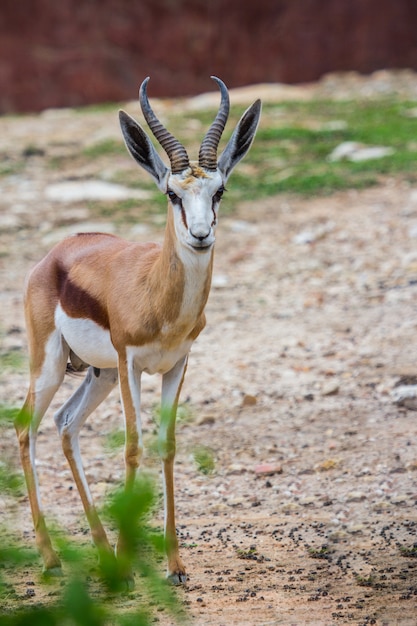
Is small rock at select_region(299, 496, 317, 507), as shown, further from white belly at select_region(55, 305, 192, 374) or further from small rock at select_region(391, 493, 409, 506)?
white belly at select_region(55, 305, 192, 374)

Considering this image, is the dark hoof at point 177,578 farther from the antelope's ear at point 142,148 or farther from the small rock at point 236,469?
the antelope's ear at point 142,148

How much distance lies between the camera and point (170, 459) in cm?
462

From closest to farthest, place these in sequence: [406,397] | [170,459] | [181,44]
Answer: [170,459], [406,397], [181,44]

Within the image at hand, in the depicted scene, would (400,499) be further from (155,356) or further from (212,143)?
(212,143)

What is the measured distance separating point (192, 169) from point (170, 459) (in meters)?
1.22

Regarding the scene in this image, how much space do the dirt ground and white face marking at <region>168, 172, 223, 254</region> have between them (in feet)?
4.24

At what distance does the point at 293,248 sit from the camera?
10273 millimetres

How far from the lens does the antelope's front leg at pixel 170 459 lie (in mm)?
4453

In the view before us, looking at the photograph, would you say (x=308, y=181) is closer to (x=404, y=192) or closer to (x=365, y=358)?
(x=404, y=192)

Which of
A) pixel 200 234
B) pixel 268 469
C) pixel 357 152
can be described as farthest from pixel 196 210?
pixel 357 152

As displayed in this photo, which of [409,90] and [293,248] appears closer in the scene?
[293,248]

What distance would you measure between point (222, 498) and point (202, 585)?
119 cm

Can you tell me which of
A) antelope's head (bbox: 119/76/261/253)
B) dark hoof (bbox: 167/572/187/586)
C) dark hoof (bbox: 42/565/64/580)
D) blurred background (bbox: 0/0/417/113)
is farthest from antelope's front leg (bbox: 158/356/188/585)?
blurred background (bbox: 0/0/417/113)

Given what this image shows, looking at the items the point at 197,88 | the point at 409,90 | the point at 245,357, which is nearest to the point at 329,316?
the point at 245,357
